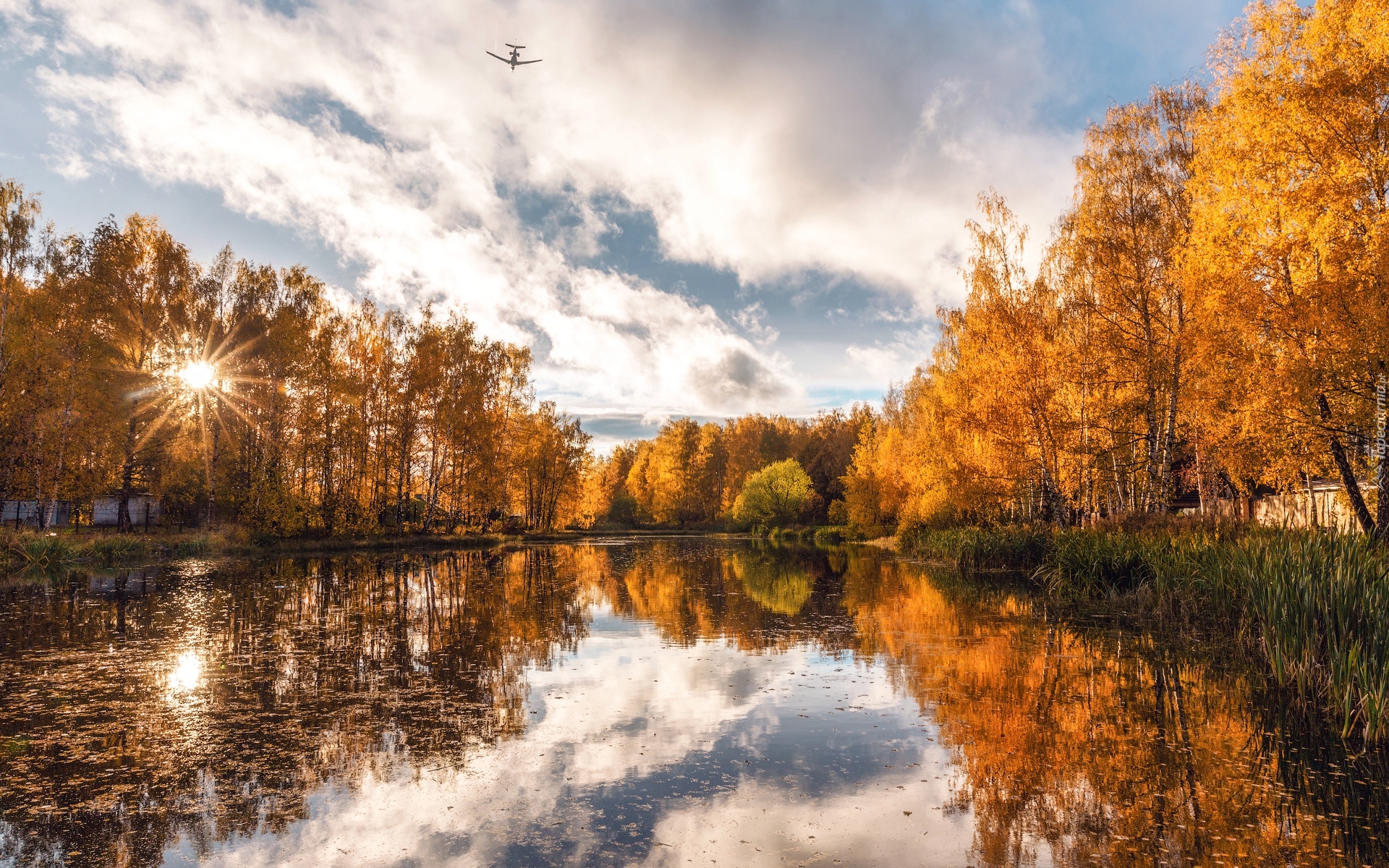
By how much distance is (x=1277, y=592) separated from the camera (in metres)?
7.83

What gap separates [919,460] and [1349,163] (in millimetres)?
22040

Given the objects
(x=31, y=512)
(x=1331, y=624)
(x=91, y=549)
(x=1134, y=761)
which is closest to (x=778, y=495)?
(x=91, y=549)

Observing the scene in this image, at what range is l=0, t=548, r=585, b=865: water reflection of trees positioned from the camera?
511cm

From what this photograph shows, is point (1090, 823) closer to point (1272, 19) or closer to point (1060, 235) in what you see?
point (1272, 19)

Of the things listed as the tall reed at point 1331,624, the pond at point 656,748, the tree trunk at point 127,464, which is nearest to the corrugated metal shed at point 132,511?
the tree trunk at point 127,464

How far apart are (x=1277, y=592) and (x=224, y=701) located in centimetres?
1205

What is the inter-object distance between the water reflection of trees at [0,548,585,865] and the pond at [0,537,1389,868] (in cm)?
4

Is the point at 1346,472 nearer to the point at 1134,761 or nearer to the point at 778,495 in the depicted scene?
the point at 1134,761

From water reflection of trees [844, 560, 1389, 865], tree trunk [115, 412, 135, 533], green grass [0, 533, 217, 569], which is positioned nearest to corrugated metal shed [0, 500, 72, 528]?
tree trunk [115, 412, 135, 533]

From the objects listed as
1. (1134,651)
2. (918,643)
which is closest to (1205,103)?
(1134,651)

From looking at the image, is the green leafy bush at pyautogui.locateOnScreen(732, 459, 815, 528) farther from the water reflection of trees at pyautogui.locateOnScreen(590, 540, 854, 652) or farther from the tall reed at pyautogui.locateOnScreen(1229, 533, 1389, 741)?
the tall reed at pyautogui.locateOnScreen(1229, 533, 1389, 741)

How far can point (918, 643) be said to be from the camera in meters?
11.4

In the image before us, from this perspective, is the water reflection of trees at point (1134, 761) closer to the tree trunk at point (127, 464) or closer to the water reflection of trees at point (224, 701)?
the water reflection of trees at point (224, 701)

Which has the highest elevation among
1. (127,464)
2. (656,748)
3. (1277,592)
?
(127,464)
